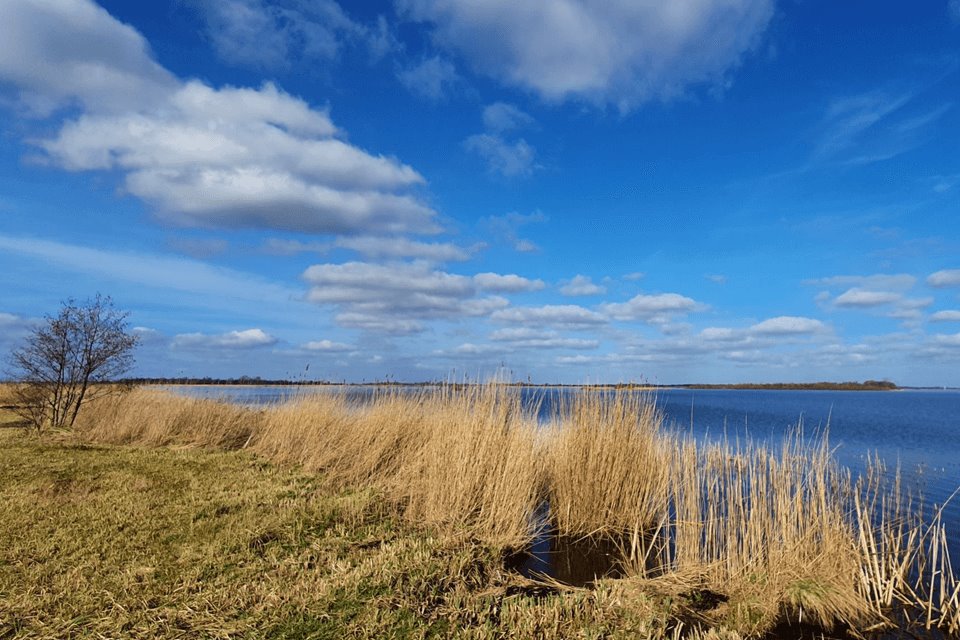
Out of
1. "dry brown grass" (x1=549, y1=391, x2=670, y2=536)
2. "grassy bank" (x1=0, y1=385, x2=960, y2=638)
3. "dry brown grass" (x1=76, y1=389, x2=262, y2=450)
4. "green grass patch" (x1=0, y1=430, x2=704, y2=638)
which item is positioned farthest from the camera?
"dry brown grass" (x1=76, y1=389, x2=262, y2=450)

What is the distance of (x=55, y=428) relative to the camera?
13.0 m

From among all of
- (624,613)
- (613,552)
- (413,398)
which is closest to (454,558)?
(624,613)

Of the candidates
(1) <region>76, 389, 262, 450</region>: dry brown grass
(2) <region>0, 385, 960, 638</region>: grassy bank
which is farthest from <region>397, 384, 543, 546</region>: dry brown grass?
(1) <region>76, 389, 262, 450</region>: dry brown grass

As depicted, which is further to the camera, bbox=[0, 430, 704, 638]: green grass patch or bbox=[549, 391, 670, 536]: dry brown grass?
bbox=[549, 391, 670, 536]: dry brown grass

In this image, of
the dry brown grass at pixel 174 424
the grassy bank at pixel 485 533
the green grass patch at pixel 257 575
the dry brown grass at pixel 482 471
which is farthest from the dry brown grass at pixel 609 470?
the dry brown grass at pixel 174 424

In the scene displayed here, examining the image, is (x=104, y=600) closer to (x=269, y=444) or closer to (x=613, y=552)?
(x=613, y=552)

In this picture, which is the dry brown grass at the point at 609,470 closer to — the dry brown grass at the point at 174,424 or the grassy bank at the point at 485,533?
the grassy bank at the point at 485,533

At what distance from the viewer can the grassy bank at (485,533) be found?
3773 mm

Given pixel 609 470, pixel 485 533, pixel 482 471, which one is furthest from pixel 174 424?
pixel 609 470

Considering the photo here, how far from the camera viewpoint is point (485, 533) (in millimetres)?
5465

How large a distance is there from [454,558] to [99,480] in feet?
19.1

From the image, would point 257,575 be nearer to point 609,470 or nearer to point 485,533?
point 485,533

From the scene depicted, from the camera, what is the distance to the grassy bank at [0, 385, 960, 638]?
149 inches

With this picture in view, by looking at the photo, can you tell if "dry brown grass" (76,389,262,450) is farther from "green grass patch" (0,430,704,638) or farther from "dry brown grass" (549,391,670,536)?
"dry brown grass" (549,391,670,536)
